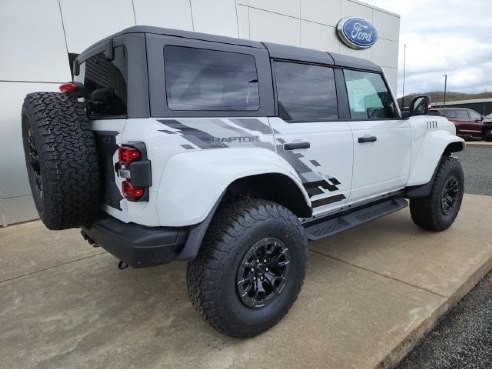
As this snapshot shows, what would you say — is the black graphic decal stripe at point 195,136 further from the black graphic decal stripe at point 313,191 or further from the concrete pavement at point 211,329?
the concrete pavement at point 211,329

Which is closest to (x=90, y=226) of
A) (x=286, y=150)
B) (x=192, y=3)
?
(x=286, y=150)

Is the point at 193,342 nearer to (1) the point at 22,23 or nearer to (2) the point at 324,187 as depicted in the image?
(2) the point at 324,187

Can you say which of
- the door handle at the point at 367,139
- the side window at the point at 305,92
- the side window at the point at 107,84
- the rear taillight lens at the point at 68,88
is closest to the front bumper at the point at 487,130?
the door handle at the point at 367,139

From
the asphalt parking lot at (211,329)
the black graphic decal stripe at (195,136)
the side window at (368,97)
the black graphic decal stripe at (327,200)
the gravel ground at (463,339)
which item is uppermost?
the side window at (368,97)

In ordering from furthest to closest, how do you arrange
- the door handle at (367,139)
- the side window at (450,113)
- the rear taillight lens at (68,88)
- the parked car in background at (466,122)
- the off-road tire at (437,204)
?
the side window at (450,113), the parked car in background at (466,122), the off-road tire at (437,204), the door handle at (367,139), the rear taillight lens at (68,88)

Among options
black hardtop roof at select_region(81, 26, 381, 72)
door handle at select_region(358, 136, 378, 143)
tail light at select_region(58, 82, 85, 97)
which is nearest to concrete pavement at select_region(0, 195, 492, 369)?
door handle at select_region(358, 136, 378, 143)

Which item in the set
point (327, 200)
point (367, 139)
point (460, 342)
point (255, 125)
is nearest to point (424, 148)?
point (367, 139)

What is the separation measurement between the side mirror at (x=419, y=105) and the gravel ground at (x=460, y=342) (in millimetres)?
1823

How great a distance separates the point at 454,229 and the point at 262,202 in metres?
3.01

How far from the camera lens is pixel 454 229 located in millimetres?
4188

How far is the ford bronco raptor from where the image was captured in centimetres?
195

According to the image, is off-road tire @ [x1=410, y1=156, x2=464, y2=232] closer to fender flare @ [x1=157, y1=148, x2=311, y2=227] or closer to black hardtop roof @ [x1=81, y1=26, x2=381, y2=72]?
black hardtop roof @ [x1=81, y1=26, x2=381, y2=72]

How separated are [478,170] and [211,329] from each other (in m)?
9.02

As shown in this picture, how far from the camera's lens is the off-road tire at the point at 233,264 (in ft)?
6.77
